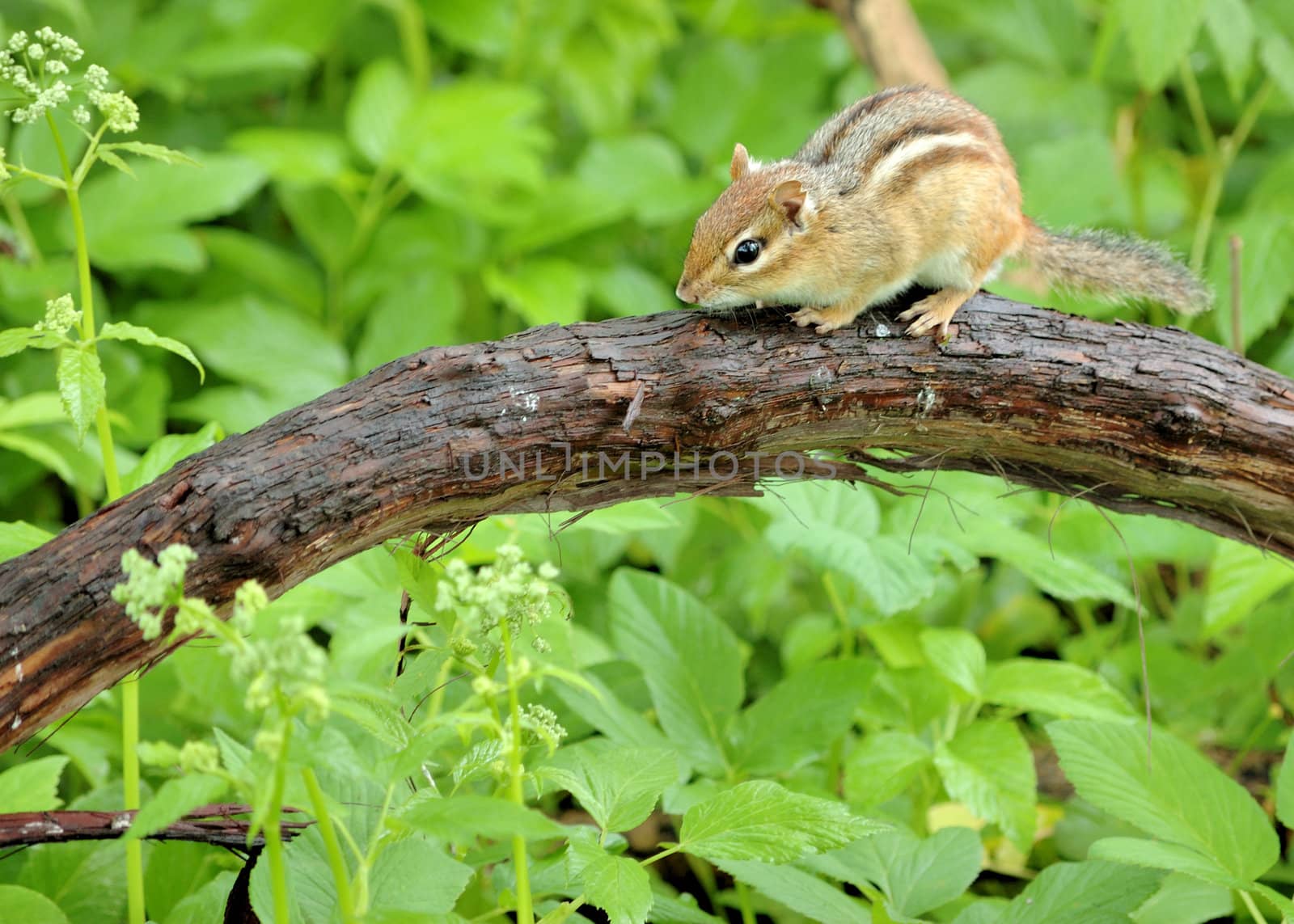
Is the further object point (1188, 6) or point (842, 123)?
point (1188, 6)

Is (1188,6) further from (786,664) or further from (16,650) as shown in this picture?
(16,650)

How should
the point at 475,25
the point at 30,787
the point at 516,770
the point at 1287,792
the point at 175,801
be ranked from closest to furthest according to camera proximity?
1. the point at 175,801
2. the point at 516,770
3. the point at 1287,792
4. the point at 30,787
5. the point at 475,25

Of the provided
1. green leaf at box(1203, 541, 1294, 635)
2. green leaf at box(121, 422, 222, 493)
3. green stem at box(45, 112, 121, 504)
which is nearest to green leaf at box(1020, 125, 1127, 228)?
green leaf at box(1203, 541, 1294, 635)

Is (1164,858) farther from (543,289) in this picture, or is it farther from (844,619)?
(543,289)

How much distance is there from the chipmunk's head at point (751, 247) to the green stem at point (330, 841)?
97cm

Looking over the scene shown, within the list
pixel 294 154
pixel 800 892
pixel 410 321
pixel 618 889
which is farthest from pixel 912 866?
pixel 294 154

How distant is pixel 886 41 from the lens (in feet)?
11.7

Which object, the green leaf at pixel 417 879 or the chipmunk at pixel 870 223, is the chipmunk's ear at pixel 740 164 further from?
the green leaf at pixel 417 879

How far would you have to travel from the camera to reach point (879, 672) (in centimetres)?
222

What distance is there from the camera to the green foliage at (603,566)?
53.7 inches

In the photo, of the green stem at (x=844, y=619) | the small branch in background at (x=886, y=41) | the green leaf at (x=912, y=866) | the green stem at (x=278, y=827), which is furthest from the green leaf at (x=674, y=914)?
the small branch in background at (x=886, y=41)

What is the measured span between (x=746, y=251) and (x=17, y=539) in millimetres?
1129

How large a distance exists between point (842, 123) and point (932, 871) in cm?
123

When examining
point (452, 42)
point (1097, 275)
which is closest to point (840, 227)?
point (1097, 275)
